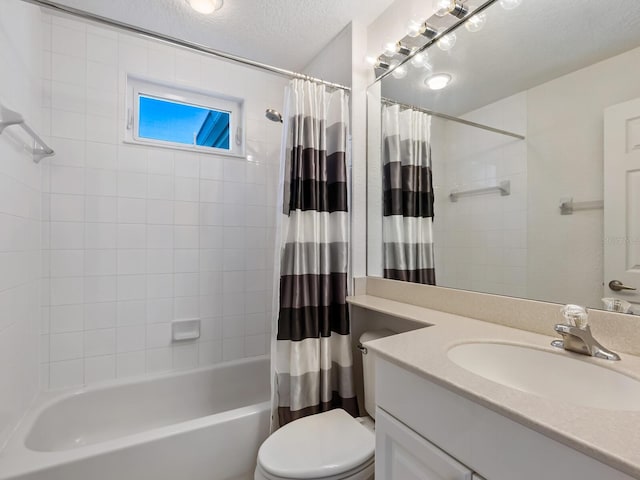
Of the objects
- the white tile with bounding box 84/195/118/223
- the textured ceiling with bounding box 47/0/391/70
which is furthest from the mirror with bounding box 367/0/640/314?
the white tile with bounding box 84/195/118/223

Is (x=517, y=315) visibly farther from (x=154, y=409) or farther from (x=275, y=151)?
(x=154, y=409)

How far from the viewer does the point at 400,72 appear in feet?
5.18

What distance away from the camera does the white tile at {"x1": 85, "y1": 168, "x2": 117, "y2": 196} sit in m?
1.72

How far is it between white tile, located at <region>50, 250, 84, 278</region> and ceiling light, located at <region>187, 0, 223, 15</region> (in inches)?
57.6

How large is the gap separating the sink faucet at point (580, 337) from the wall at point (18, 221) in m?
1.93

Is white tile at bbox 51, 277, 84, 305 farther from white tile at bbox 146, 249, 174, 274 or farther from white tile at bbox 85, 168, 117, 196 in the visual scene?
white tile at bbox 85, 168, 117, 196

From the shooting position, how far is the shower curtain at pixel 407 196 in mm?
1497

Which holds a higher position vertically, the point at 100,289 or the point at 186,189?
the point at 186,189

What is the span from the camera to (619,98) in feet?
2.83

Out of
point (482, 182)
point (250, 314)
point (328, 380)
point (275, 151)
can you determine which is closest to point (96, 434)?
point (250, 314)

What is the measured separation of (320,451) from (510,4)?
1.80 meters

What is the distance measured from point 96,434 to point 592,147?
8.34 feet

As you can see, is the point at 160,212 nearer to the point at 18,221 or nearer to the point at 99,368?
the point at 18,221

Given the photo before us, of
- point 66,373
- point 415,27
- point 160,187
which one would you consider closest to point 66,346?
point 66,373
